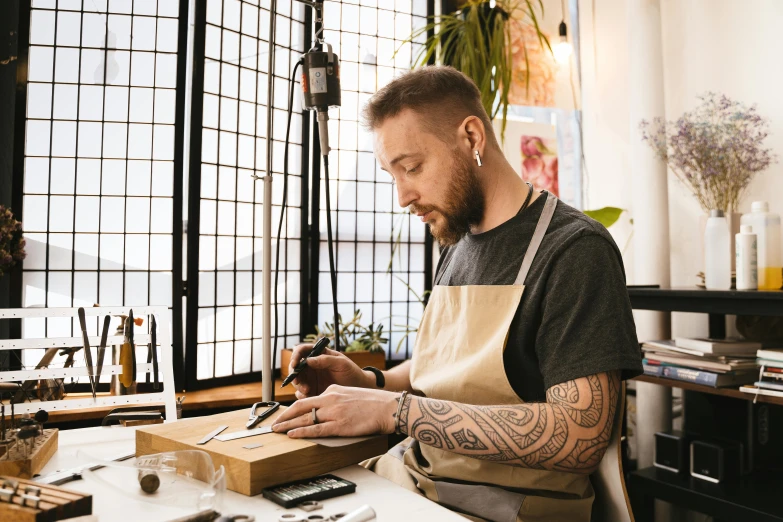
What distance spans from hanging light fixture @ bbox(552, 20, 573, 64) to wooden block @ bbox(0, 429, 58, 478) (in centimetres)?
323

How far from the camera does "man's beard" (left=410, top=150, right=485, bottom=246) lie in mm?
1458

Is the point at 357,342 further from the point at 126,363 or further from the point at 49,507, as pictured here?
the point at 49,507

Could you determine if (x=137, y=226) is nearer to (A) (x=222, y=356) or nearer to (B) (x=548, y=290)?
(A) (x=222, y=356)

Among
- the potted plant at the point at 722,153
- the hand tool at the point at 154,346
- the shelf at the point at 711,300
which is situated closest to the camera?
the hand tool at the point at 154,346

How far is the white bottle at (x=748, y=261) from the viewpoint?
2045 millimetres

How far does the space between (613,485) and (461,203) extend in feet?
2.30

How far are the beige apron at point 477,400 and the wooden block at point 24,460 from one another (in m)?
0.74

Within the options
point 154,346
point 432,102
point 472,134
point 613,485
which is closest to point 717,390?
point 613,485

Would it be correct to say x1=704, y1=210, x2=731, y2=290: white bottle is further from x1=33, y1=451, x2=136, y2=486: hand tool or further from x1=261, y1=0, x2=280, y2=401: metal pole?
x1=33, y1=451, x2=136, y2=486: hand tool

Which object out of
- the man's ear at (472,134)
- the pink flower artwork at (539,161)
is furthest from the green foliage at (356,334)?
the man's ear at (472,134)

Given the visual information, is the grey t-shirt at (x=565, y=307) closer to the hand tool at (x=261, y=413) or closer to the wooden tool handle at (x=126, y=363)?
the hand tool at (x=261, y=413)

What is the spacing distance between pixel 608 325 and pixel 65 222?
2.75 meters

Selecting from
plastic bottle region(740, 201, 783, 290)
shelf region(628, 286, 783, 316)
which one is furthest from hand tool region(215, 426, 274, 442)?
plastic bottle region(740, 201, 783, 290)

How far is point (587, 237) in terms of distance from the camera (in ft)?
4.12
